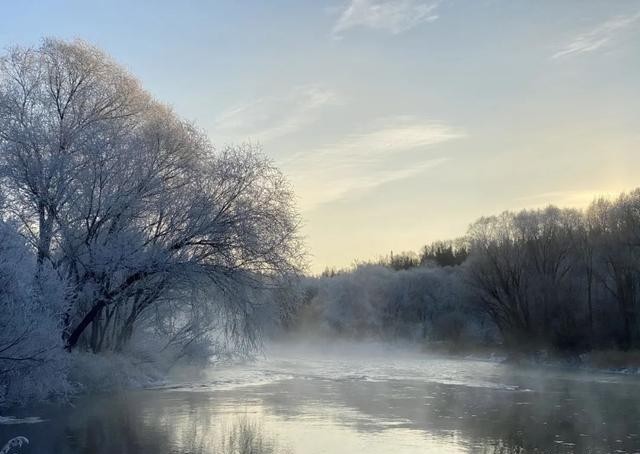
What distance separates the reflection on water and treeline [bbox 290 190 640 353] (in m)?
7.66

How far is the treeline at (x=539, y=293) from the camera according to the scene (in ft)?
151

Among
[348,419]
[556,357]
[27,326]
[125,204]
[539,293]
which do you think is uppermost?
[125,204]

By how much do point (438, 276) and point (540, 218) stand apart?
52.3 feet

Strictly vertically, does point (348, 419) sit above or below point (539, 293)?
below

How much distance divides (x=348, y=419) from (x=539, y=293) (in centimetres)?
3453

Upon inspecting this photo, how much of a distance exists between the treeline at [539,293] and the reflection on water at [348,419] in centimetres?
766

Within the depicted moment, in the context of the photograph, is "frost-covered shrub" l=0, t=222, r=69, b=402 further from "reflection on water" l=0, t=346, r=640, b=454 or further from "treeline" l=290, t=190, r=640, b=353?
"treeline" l=290, t=190, r=640, b=353

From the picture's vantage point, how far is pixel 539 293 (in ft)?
164

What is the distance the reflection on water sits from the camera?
581 inches

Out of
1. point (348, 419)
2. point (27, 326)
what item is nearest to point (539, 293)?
point (348, 419)

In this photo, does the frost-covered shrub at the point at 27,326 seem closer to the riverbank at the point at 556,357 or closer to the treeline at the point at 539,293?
the treeline at the point at 539,293

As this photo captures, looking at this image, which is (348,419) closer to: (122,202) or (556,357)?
(122,202)

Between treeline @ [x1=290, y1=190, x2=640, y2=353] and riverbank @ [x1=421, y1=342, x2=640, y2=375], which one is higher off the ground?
treeline @ [x1=290, y1=190, x2=640, y2=353]

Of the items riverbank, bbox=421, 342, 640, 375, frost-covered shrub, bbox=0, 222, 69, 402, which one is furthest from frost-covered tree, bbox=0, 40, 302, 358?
riverbank, bbox=421, 342, 640, 375
